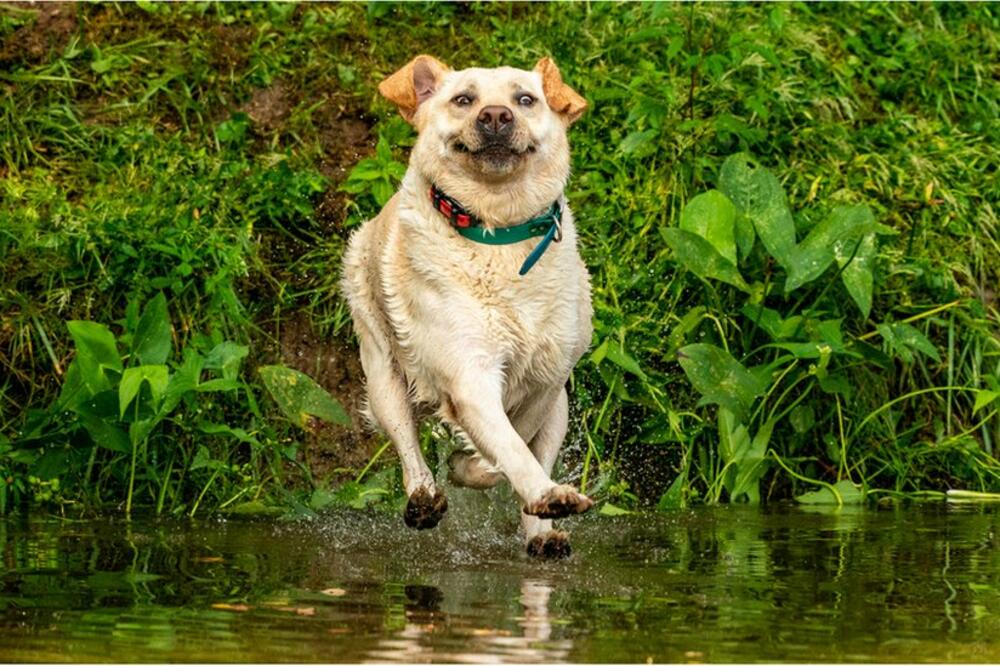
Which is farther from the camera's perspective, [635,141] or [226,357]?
[635,141]

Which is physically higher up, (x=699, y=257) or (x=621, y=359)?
(x=699, y=257)

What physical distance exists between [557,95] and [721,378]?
5.89ft

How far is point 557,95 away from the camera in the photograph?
6.73 metres

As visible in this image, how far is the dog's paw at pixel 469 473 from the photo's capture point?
22.6 ft

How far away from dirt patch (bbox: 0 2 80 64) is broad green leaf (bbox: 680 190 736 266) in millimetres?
3697

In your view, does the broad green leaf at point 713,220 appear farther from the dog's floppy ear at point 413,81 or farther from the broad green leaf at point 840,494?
the dog's floppy ear at point 413,81

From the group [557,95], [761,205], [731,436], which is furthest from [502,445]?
[761,205]

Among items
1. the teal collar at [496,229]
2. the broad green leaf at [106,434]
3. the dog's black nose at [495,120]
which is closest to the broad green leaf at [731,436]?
the teal collar at [496,229]

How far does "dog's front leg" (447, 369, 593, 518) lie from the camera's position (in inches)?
230

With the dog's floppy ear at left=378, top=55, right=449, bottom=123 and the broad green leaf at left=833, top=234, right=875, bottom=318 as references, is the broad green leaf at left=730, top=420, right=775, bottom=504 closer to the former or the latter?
the broad green leaf at left=833, top=234, right=875, bottom=318

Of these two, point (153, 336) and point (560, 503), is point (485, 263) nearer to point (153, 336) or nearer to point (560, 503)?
point (560, 503)

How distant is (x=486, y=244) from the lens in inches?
260

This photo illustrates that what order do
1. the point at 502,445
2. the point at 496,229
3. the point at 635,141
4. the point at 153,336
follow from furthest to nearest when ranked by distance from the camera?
the point at 635,141 → the point at 153,336 → the point at 496,229 → the point at 502,445

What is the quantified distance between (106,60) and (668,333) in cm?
345
